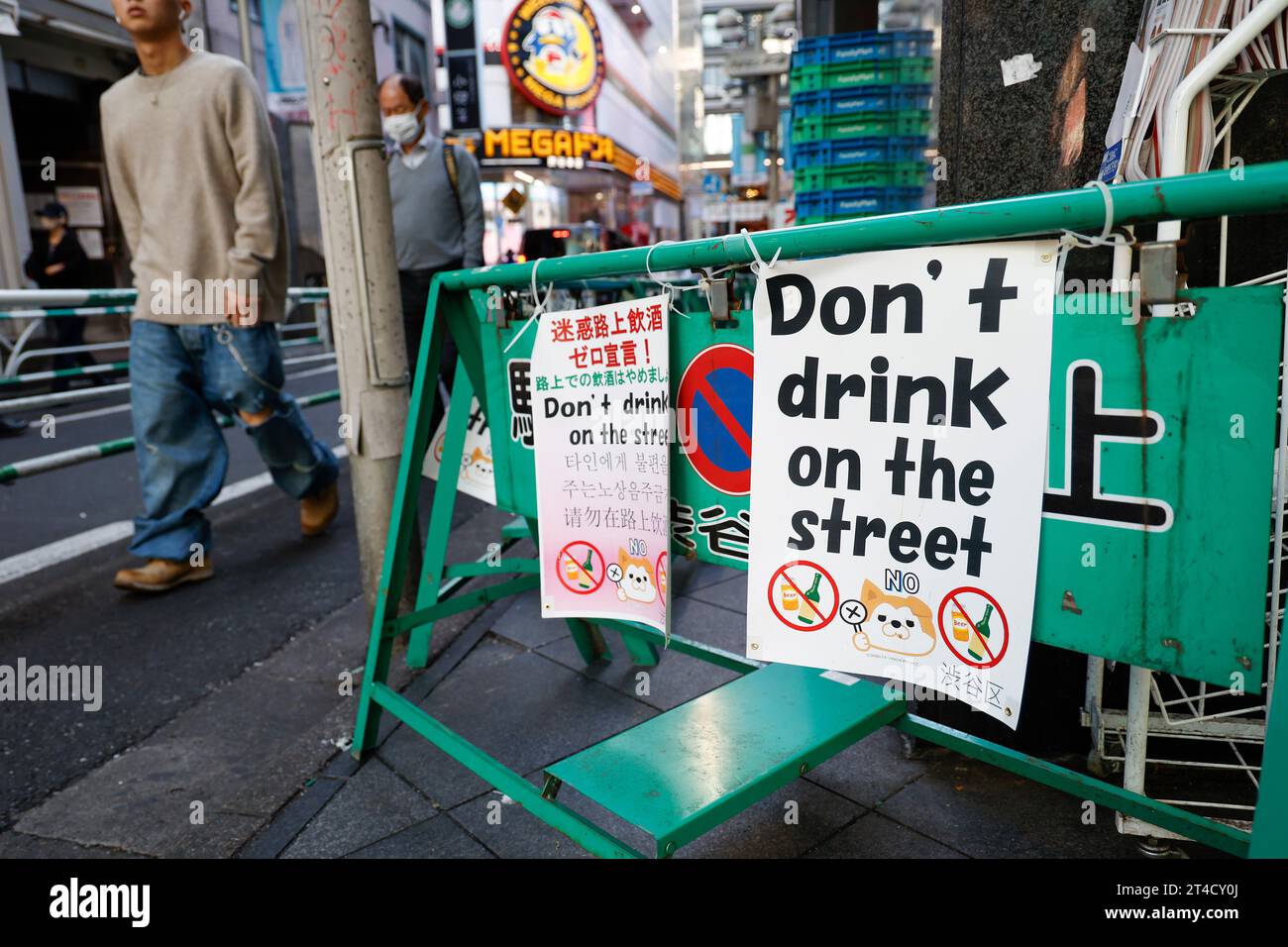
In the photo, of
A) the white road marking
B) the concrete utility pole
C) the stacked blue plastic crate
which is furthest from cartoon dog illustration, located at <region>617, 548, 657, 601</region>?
the stacked blue plastic crate

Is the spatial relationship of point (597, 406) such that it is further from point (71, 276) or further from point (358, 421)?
point (71, 276)

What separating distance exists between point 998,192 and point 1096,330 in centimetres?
115

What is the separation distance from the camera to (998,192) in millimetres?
2479

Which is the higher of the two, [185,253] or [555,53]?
[555,53]

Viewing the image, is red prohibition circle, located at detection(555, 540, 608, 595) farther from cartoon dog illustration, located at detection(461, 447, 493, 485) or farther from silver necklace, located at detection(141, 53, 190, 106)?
silver necklace, located at detection(141, 53, 190, 106)

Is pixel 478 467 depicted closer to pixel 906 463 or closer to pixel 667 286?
pixel 667 286

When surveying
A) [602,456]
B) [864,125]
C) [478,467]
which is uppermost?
[864,125]

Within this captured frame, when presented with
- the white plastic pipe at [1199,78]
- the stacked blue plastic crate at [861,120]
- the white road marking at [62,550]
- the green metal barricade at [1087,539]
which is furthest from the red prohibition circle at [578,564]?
the stacked blue plastic crate at [861,120]

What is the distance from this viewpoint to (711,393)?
2.00 meters

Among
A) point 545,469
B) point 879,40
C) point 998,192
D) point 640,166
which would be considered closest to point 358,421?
point 545,469

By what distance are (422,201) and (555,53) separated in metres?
33.3

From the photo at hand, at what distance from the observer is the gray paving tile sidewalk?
7.46 ft

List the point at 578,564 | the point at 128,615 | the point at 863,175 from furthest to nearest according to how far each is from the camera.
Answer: the point at 863,175 → the point at 128,615 → the point at 578,564

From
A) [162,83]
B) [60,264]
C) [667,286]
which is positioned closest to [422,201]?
[162,83]
